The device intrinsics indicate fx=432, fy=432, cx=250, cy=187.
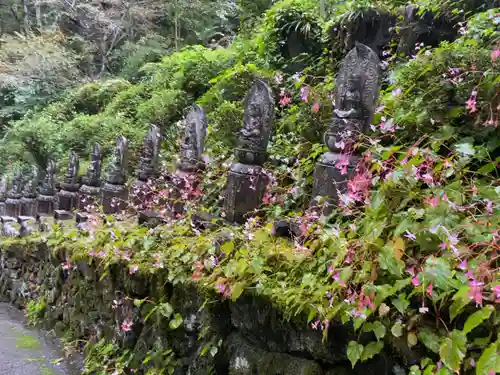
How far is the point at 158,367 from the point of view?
2.82 metres

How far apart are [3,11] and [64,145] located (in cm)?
1140

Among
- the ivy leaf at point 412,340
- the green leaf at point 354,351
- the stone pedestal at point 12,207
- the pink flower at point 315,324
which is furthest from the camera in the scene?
the stone pedestal at point 12,207

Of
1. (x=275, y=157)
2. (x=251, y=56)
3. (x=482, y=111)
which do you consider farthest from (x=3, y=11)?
(x=482, y=111)

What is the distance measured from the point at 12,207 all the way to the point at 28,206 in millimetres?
853

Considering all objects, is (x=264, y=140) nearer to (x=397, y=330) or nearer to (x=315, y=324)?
(x=315, y=324)

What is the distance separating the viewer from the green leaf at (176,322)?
2.70 metres

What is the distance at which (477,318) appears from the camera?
1307 mm

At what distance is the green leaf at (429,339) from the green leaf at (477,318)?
11 cm

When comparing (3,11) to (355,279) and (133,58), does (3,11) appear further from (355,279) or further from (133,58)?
(355,279)

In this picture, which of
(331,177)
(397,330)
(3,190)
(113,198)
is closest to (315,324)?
(397,330)

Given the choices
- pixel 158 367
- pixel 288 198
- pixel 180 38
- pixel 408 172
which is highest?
pixel 180 38

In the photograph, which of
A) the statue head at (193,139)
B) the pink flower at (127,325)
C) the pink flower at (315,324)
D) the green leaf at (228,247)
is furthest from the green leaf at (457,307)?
the statue head at (193,139)

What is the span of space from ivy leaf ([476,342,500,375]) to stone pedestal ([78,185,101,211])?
189 inches

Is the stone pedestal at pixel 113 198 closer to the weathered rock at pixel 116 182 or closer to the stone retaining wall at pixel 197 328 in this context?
the weathered rock at pixel 116 182
